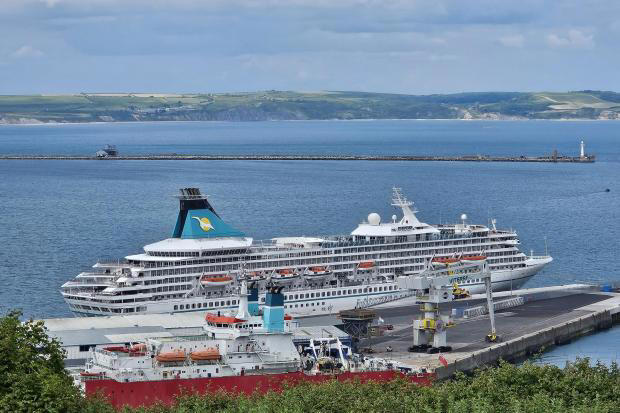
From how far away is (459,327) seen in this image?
67000 millimetres

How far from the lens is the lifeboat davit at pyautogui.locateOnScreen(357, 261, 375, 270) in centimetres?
7750

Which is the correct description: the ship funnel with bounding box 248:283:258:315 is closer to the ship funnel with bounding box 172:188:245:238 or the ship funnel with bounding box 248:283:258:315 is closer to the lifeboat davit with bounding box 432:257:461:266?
the ship funnel with bounding box 172:188:245:238

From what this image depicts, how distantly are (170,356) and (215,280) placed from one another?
23140 mm

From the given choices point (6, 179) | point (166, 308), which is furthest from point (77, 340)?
point (6, 179)

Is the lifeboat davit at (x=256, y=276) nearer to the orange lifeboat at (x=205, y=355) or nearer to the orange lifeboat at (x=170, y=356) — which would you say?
the orange lifeboat at (x=205, y=355)

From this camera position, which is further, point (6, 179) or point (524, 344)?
point (6, 179)

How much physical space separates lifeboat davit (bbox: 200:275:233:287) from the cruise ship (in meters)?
0.05

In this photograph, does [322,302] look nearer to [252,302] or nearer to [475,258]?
[475,258]

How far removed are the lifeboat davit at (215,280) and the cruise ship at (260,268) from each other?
5 centimetres

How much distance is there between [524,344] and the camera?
6419 cm

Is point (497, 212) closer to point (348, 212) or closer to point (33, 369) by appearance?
point (348, 212)

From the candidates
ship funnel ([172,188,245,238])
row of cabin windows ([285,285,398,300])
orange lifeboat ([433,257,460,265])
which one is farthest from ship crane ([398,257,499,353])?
ship funnel ([172,188,245,238])

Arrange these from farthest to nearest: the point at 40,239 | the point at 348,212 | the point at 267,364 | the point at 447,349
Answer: the point at 348,212
the point at 40,239
the point at 447,349
the point at 267,364

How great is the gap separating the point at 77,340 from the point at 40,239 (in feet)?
146
